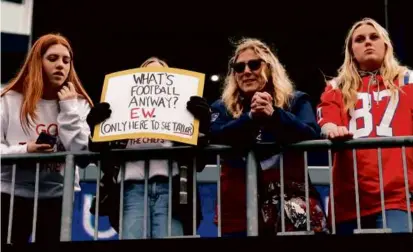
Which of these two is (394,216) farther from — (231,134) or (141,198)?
(141,198)

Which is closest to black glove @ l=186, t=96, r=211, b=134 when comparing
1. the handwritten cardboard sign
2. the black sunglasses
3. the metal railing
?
the handwritten cardboard sign

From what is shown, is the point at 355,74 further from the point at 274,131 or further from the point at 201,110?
the point at 201,110

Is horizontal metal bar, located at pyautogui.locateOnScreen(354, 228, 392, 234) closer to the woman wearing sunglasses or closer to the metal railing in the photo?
the metal railing

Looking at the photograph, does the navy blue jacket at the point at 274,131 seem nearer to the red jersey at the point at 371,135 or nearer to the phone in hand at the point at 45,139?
the red jersey at the point at 371,135

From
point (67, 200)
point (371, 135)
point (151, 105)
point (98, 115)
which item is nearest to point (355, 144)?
point (371, 135)

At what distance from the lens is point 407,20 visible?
40.3 feet

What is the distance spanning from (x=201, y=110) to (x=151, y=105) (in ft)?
1.11

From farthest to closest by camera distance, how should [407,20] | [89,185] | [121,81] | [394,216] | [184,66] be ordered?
[184,66]
[407,20]
[89,185]
[121,81]
[394,216]

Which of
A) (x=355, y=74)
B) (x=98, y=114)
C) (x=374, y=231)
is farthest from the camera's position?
(x=355, y=74)

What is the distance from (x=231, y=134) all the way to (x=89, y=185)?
328cm

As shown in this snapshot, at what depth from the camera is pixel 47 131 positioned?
5719 mm

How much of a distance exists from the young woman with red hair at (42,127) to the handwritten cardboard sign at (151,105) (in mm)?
371

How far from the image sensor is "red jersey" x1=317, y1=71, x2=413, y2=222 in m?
5.16

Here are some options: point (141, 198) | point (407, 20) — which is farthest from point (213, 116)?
point (407, 20)
